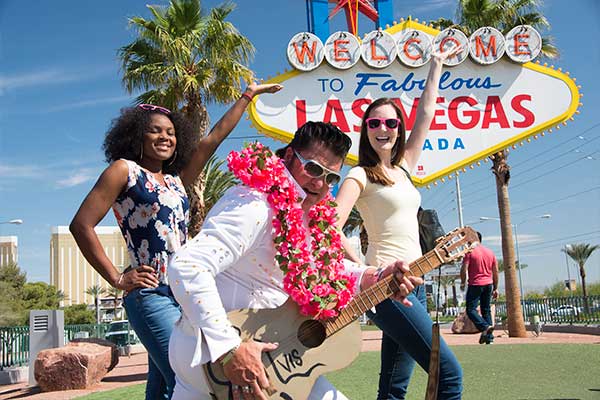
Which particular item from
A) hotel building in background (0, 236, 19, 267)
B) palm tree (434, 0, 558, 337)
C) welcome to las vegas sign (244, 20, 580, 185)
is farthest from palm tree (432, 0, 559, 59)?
hotel building in background (0, 236, 19, 267)

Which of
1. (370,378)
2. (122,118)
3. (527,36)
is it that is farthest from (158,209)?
(527,36)

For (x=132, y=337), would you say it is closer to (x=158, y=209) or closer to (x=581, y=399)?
(x=581, y=399)

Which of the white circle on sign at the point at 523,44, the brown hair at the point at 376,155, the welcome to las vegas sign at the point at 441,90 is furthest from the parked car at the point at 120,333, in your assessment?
the brown hair at the point at 376,155

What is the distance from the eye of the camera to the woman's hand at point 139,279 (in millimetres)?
2736

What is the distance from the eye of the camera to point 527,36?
1042 cm

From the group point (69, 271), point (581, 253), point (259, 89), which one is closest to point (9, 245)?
point (69, 271)

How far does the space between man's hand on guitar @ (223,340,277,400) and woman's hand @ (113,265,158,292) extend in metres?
0.85

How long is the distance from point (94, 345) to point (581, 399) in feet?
28.6

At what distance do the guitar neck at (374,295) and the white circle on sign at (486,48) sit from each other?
8398mm

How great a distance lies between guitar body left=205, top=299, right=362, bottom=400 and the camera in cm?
216

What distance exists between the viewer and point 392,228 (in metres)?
3.43

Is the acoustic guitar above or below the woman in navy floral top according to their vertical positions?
below

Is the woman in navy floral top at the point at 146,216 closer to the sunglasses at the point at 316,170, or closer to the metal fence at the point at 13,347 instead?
the sunglasses at the point at 316,170

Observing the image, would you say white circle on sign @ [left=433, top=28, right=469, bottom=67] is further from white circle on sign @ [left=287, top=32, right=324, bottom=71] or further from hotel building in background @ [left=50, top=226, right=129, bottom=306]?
hotel building in background @ [left=50, top=226, right=129, bottom=306]
